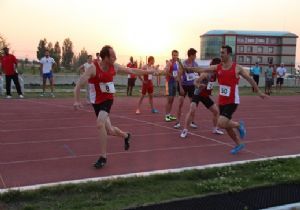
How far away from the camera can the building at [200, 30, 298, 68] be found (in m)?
111

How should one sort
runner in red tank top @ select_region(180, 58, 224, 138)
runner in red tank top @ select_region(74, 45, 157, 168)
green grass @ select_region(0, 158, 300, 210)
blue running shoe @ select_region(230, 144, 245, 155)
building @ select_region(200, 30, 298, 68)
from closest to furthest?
green grass @ select_region(0, 158, 300, 210), runner in red tank top @ select_region(74, 45, 157, 168), blue running shoe @ select_region(230, 144, 245, 155), runner in red tank top @ select_region(180, 58, 224, 138), building @ select_region(200, 30, 298, 68)

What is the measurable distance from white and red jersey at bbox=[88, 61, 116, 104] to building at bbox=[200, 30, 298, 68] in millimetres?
105009

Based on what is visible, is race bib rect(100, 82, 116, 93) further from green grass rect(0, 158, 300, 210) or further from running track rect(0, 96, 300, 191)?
green grass rect(0, 158, 300, 210)

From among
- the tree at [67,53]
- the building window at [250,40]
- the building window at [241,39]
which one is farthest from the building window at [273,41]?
the tree at [67,53]

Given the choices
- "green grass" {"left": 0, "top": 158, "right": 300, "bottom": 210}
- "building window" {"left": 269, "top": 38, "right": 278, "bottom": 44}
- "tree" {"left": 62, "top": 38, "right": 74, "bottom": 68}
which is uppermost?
"building window" {"left": 269, "top": 38, "right": 278, "bottom": 44}

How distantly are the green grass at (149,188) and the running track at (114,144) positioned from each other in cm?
61

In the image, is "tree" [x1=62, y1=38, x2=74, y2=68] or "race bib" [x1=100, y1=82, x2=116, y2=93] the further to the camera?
"tree" [x1=62, y1=38, x2=74, y2=68]

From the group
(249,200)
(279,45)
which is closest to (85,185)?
(249,200)

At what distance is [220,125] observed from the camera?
7.98m

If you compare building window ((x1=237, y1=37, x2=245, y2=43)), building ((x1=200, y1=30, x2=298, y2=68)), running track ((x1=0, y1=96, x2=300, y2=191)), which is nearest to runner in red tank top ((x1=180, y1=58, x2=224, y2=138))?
running track ((x1=0, y1=96, x2=300, y2=191))

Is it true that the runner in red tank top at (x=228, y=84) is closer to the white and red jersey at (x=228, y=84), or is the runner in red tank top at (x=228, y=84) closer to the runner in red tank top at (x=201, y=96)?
the white and red jersey at (x=228, y=84)

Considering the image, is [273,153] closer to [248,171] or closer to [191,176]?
[248,171]

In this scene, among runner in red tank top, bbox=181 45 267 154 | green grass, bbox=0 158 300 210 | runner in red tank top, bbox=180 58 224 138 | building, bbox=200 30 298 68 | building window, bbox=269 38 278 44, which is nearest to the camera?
green grass, bbox=0 158 300 210

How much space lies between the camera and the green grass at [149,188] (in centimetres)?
524
